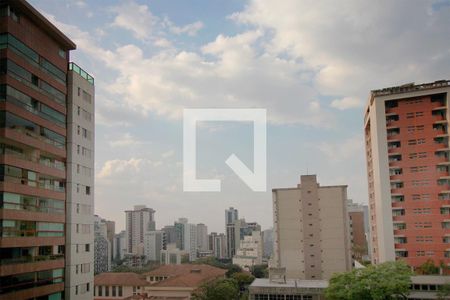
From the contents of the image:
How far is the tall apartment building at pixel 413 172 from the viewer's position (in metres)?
10.6

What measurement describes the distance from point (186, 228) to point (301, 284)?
16886mm

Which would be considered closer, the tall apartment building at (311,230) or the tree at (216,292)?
the tree at (216,292)

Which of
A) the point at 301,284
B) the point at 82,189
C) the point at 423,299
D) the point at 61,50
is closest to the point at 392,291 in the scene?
the point at 423,299

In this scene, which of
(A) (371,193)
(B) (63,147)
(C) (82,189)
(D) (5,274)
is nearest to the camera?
(D) (5,274)

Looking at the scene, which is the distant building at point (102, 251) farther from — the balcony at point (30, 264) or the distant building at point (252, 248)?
the balcony at point (30, 264)

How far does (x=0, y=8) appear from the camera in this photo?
17.6ft

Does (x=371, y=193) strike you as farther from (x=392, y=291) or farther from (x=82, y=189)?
(x=82, y=189)

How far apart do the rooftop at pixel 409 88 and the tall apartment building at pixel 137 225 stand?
1607 cm

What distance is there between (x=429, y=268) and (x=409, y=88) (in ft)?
14.5

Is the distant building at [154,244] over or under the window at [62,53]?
under

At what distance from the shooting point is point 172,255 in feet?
88.8

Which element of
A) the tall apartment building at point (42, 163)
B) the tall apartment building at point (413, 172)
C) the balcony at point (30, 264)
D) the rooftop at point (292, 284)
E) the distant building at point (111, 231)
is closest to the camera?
the balcony at point (30, 264)

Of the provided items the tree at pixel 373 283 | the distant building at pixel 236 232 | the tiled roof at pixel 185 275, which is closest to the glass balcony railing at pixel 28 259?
the tree at pixel 373 283

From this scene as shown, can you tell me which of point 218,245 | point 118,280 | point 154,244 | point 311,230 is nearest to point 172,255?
point 154,244
